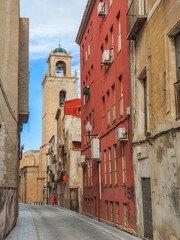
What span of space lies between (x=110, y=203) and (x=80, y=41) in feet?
53.7

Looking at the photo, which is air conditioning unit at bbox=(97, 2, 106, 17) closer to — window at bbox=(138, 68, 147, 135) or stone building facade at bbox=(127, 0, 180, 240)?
stone building facade at bbox=(127, 0, 180, 240)

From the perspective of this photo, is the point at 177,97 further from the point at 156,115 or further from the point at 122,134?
the point at 122,134

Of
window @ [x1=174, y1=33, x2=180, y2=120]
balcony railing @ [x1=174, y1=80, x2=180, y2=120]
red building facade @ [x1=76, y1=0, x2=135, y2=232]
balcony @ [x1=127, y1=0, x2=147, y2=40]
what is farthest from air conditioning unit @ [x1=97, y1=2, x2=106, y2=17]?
balcony railing @ [x1=174, y1=80, x2=180, y2=120]

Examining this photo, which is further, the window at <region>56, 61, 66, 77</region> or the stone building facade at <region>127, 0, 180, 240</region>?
the window at <region>56, 61, 66, 77</region>

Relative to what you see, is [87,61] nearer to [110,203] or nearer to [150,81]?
[110,203]

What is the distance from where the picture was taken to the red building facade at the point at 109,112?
1709cm

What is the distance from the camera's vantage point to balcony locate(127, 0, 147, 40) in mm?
14223

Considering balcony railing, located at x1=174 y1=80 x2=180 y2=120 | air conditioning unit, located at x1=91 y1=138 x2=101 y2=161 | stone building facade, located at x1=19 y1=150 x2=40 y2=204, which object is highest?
balcony railing, located at x1=174 y1=80 x2=180 y2=120

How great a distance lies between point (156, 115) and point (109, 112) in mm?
8212

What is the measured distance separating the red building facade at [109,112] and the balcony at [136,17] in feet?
6.13

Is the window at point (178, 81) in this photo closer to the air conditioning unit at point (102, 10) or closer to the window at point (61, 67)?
the air conditioning unit at point (102, 10)

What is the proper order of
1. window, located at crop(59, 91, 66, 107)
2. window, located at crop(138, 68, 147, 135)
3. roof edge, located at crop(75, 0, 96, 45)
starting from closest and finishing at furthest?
1. window, located at crop(138, 68, 147, 135)
2. roof edge, located at crop(75, 0, 96, 45)
3. window, located at crop(59, 91, 66, 107)

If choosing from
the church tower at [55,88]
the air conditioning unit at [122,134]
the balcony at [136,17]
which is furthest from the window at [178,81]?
the church tower at [55,88]

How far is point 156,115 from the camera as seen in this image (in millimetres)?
12953
